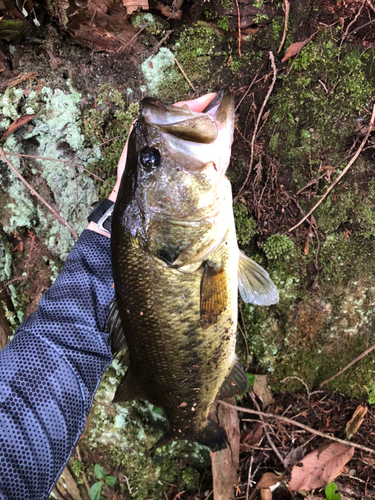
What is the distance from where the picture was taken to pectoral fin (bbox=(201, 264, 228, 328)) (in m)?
2.12

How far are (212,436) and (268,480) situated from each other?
0.96 metres

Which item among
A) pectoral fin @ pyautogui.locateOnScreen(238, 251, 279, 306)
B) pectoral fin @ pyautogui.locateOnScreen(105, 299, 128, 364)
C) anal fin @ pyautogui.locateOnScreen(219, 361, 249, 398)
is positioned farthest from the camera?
anal fin @ pyautogui.locateOnScreen(219, 361, 249, 398)

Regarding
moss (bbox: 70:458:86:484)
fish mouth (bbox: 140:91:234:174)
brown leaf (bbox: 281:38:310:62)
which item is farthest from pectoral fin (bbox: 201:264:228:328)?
moss (bbox: 70:458:86:484)

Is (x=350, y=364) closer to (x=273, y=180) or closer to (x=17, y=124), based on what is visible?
(x=273, y=180)

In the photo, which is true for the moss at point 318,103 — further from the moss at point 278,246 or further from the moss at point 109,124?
the moss at point 109,124

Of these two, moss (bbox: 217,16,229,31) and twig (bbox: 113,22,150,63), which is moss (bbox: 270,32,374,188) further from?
twig (bbox: 113,22,150,63)

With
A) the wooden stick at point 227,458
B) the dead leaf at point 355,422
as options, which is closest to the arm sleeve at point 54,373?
the wooden stick at point 227,458

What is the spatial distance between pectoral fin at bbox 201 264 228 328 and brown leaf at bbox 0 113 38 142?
6.99 ft

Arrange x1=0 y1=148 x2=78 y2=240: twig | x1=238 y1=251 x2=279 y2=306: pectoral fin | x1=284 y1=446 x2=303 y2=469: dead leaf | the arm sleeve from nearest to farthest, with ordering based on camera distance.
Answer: the arm sleeve
x1=238 y1=251 x2=279 y2=306: pectoral fin
x1=0 y1=148 x2=78 y2=240: twig
x1=284 y1=446 x2=303 y2=469: dead leaf

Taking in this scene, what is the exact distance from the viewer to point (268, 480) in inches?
122

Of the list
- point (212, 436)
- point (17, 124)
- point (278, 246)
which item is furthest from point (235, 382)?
point (17, 124)

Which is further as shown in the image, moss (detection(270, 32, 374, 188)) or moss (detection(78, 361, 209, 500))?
moss (detection(78, 361, 209, 500))

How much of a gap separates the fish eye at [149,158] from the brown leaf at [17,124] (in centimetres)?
158

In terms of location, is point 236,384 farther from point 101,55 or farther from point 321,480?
point 101,55
